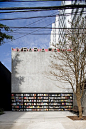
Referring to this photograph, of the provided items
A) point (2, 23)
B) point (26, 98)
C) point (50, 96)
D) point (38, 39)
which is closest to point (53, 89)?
point (50, 96)

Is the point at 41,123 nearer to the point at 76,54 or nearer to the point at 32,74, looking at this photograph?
the point at 76,54

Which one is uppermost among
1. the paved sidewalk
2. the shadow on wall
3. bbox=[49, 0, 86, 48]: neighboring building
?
bbox=[49, 0, 86, 48]: neighboring building

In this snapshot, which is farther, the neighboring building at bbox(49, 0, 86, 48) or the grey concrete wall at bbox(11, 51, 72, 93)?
the grey concrete wall at bbox(11, 51, 72, 93)

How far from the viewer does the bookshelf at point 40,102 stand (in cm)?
1143

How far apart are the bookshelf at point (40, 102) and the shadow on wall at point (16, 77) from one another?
54cm

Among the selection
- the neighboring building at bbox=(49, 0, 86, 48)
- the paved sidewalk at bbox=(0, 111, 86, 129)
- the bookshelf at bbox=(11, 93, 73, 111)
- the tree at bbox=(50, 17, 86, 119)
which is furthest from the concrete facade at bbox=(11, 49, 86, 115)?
the paved sidewalk at bbox=(0, 111, 86, 129)

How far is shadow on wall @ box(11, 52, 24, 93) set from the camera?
451 inches

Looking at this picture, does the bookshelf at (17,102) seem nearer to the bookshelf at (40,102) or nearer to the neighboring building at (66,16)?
the bookshelf at (40,102)

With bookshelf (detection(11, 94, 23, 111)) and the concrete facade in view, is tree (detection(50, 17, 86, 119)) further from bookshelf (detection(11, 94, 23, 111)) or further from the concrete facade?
bookshelf (detection(11, 94, 23, 111))

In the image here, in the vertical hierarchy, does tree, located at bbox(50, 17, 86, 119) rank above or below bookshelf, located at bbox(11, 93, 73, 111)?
above

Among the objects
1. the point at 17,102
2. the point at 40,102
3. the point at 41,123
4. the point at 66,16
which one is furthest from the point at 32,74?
the point at 66,16

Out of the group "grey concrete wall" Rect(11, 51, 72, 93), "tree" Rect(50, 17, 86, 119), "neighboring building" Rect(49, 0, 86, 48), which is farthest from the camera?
"grey concrete wall" Rect(11, 51, 72, 93)

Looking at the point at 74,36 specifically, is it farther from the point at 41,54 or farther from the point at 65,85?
the point at 65,85

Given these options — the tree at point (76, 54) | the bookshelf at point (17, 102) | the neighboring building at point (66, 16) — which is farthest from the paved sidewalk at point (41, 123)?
the neighboring building at point (66, 16)
